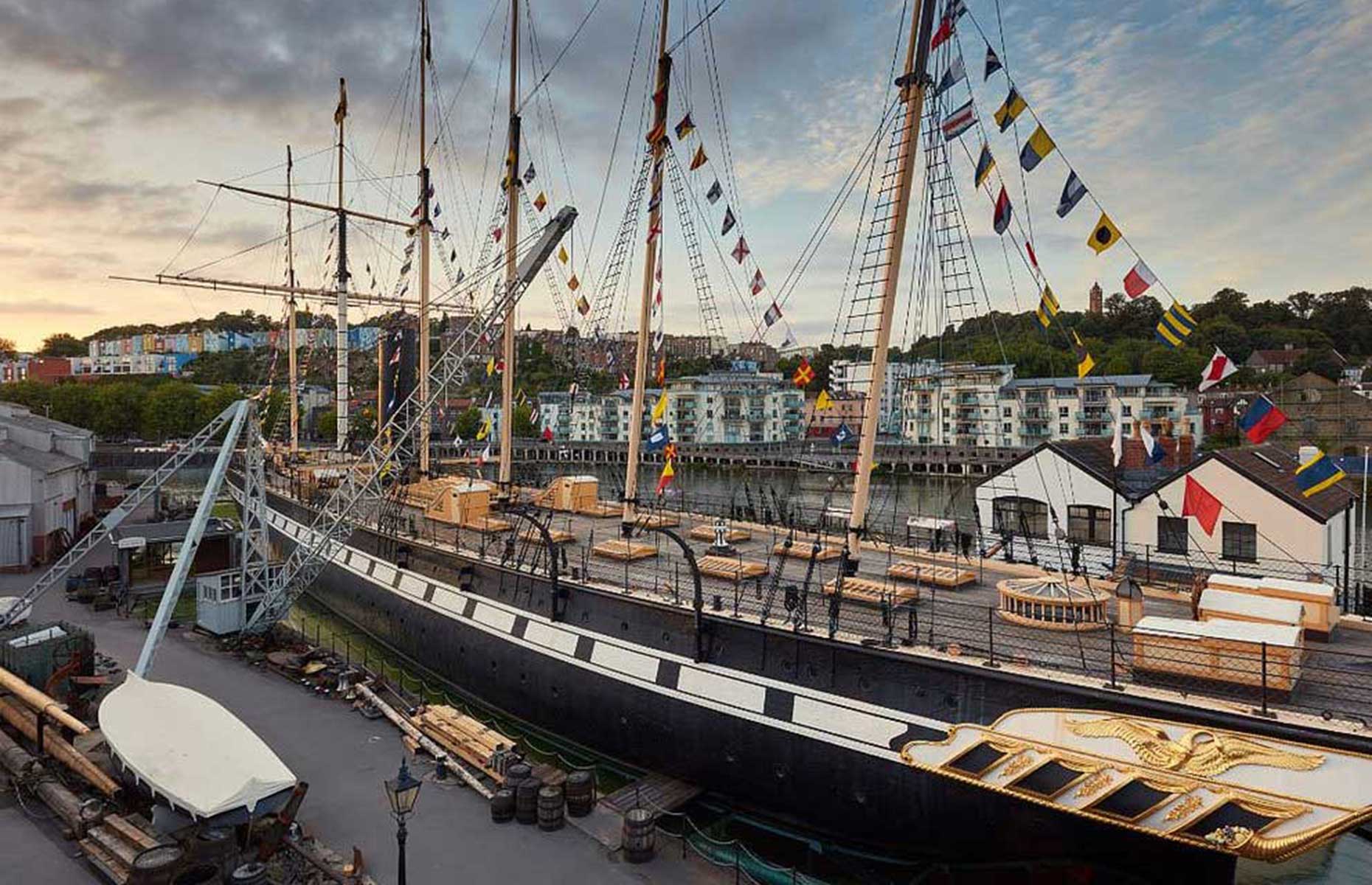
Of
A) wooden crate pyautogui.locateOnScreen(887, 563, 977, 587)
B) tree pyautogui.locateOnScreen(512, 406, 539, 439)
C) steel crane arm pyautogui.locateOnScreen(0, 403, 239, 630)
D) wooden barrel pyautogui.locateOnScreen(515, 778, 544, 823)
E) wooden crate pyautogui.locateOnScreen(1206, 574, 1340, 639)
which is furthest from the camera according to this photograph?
tree pyautogui.locateOnScreen(512, 406, 539, 439)

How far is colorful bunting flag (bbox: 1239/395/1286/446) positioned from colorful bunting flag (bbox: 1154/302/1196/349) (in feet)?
4.93

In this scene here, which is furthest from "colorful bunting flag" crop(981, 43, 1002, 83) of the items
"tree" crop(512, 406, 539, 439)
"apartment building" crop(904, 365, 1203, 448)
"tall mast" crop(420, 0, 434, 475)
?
"tree" crop(512, 406, 539, 439)

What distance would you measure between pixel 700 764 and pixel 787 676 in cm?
262

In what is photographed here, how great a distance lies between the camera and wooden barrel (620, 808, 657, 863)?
11.5m

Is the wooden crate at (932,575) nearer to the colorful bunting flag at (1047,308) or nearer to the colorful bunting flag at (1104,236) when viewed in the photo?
the colorful bunting flag at (1047,308)

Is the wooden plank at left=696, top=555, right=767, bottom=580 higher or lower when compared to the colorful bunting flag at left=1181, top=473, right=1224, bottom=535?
lower

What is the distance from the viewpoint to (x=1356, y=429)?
6719 centimetres

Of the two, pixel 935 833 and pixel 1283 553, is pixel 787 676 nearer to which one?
pixel 935 833

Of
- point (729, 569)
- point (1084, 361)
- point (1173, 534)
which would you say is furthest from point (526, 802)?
point (1173, 534)

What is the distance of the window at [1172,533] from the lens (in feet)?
81.6

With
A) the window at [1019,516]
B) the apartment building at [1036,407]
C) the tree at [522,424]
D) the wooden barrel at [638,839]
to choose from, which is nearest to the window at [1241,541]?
the window at [1019,516]

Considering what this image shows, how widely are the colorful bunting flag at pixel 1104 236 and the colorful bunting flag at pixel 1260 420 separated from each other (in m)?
3.36

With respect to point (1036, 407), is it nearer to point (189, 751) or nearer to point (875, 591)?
point (875, 591)

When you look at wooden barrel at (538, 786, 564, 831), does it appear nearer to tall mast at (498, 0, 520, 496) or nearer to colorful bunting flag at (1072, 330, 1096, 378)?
colorful bunting flag at (1072, 330, 1096, 378)
